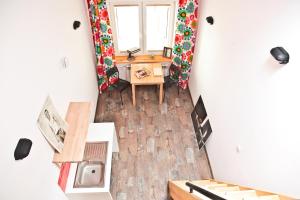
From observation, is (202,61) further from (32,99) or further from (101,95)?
(32,99)

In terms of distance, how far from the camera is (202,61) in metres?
4.41

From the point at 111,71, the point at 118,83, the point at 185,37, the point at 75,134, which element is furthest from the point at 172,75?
the point at 75,134

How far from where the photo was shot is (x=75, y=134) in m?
2.66

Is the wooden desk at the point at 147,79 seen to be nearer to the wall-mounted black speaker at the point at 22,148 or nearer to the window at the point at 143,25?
the window at the point at 143,25

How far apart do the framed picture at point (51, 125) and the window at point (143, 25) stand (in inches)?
115

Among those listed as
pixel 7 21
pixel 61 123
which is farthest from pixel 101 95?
pixel 7 21

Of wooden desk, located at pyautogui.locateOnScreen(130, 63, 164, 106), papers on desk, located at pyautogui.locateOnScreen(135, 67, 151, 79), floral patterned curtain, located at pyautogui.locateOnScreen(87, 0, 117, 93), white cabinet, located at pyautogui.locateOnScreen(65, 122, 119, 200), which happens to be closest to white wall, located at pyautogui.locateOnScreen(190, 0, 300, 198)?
wooden desk, located at pyautogui.locateOnScreen(130, 63, 164, 106)

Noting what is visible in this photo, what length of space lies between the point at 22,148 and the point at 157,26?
400 centimetres

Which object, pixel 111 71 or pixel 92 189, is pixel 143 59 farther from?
pixel 92 189

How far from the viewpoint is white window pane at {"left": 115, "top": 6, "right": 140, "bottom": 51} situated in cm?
477

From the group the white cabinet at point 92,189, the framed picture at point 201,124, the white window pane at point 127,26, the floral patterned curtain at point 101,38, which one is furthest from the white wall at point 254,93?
the floral patterned curtain at point 101,38

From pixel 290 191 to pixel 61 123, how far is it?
2.43m

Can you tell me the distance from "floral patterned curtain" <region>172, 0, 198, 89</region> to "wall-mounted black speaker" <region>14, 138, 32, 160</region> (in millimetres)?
3683

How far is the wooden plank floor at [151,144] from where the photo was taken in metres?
3.87
